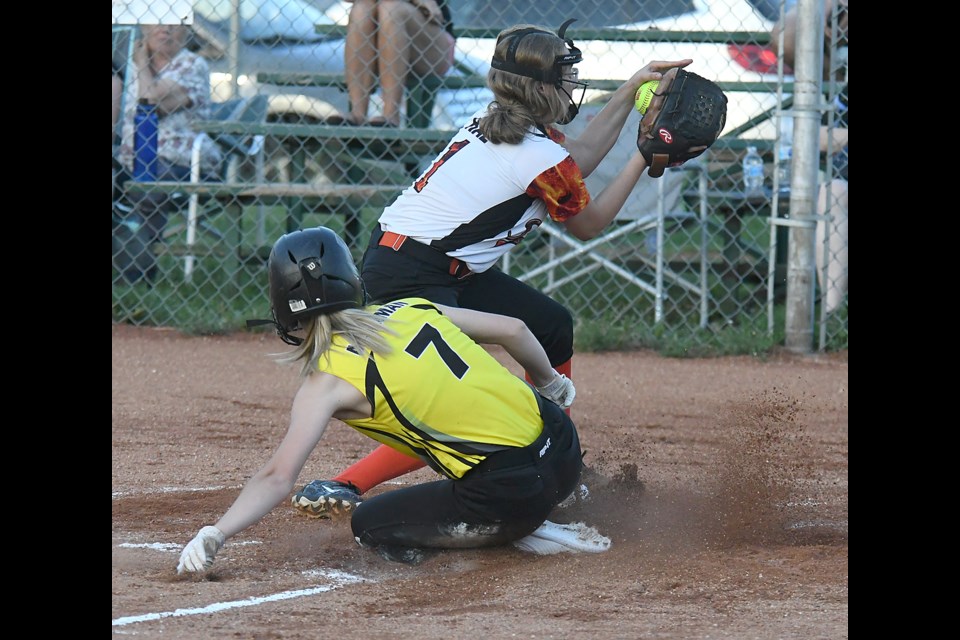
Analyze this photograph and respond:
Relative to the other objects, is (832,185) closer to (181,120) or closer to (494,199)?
(494,199)

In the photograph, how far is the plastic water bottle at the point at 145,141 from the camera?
8094mm

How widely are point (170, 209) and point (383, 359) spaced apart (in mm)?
5502

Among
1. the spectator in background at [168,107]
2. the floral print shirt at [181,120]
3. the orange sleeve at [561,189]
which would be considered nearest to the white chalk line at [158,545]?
the orange sleeve at [561,189]

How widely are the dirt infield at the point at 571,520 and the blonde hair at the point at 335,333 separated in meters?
0.63

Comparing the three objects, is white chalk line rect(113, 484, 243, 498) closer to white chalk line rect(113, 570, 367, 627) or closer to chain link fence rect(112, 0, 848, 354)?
white chalk line rect(113, 570, 367, 627)

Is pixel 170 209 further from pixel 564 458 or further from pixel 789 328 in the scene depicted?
pixel 564 458

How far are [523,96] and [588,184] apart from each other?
12.7ft

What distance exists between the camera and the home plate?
3.55 meters

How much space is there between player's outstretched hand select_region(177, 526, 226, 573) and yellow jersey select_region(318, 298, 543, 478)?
467 millimetres

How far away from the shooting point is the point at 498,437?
333cm

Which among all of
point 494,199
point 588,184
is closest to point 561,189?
point 494,199

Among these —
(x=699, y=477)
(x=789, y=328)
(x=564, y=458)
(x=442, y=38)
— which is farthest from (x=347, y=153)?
(x=564, y=458)

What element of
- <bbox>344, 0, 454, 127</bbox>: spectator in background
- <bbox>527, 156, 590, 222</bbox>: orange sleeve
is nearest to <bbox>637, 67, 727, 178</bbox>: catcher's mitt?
<bbox>527, 156, 590, 222</bbox>: orange sleeve

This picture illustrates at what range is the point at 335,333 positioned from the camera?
10.5 feet
